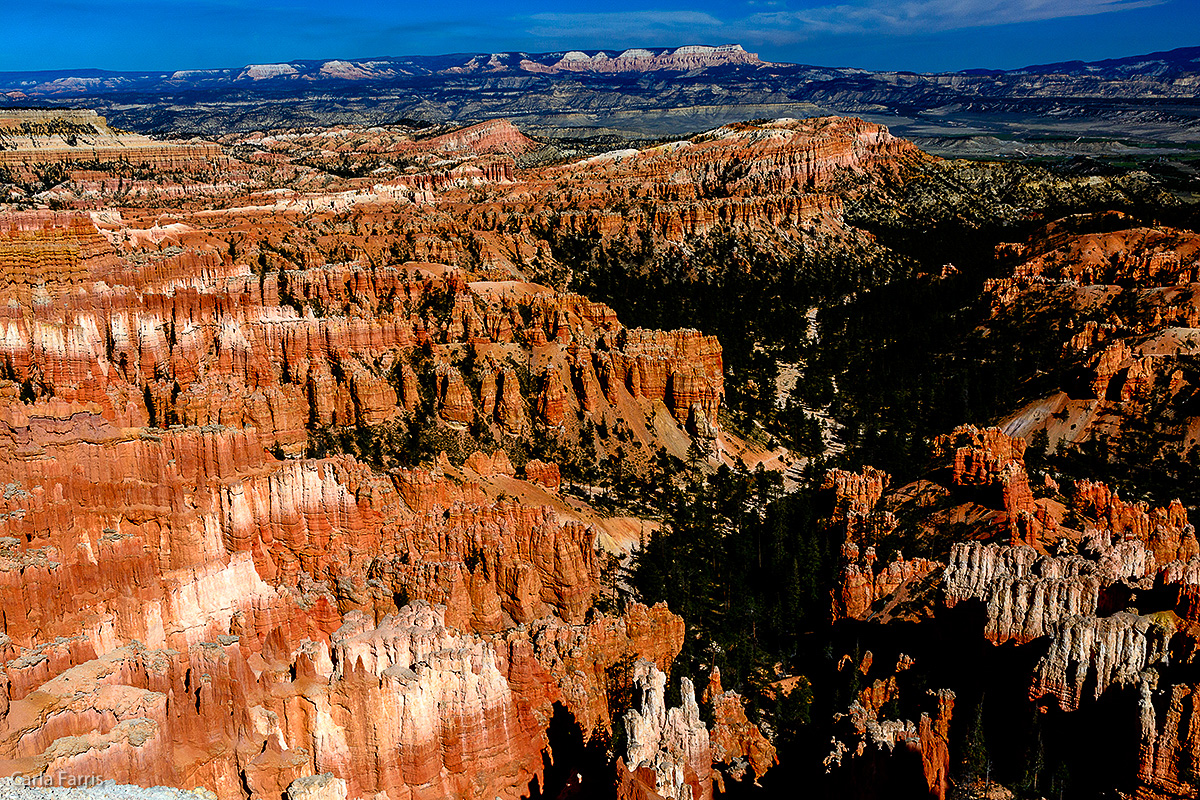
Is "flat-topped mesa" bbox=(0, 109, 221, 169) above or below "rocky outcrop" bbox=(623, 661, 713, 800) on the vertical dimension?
above

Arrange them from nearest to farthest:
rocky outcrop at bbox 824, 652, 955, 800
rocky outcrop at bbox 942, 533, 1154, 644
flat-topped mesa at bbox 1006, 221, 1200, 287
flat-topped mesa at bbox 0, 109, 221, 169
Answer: rocky outcrop at bbox 824, 652, 955, 800 → rocky outcrop at bbox 942, 533, 1154, 644 → flat-topped mesa at bbox 1006, 221, 1200, 287 → flat-topped mesa at bbox 0, 109, 221, 169

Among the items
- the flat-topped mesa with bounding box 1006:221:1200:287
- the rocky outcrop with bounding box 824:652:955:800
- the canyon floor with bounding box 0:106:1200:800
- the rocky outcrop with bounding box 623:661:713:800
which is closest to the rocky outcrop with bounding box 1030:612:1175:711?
the canyon floor with bounding box 0:106:1200:800

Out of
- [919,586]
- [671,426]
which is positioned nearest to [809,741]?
[919,586]

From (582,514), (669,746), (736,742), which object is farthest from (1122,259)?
(669,746)

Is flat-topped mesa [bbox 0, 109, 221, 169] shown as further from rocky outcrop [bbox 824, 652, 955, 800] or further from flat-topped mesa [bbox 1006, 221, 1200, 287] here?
rocky outcrop [bbox 824, 652, 955, 800]

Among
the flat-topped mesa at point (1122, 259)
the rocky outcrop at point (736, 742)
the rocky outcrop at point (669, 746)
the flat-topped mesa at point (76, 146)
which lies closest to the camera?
the rocky outcrop at point (669, 746)

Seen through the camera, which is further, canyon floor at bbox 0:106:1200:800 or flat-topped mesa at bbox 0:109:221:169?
flat-topped mesa at bbox 0:109:221:169

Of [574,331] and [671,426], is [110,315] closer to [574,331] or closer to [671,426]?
[574,331]

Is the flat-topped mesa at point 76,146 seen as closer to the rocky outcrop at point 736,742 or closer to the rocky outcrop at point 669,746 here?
the rocky outcrop at point 736,742

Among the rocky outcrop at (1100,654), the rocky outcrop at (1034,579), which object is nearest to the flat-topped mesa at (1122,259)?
the rocky outcrop at (1034,579)
